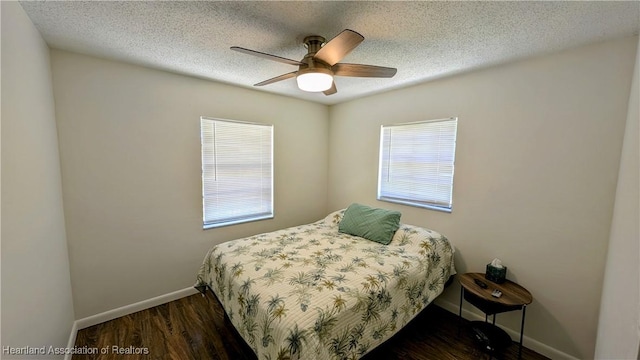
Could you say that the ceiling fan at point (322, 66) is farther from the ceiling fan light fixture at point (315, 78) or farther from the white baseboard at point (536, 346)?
the white baseboard at point (536, 346)

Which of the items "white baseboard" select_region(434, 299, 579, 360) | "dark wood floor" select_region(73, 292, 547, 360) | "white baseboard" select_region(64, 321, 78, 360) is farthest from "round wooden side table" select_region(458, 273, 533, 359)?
"white baseboard" select_region(64, 321, 78, 360)

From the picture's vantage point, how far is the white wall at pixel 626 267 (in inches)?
35.8

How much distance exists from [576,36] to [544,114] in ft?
1.74

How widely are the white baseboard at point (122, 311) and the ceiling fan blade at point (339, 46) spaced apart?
2.71 metres

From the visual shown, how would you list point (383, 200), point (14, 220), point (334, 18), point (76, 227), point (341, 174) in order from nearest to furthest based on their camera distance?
point (14, 220), point (334, 18), point (76, 227), point (383, 200), point (341, 174)

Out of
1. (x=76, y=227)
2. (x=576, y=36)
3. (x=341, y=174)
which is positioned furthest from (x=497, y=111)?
(x=76, y=227)

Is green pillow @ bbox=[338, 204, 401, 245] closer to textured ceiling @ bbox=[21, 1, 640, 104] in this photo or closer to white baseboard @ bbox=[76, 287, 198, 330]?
textured ceiling @ bbox=[21, 1, 640, 104]

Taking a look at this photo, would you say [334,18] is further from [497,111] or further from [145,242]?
[145,242]

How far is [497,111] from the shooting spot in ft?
7.08

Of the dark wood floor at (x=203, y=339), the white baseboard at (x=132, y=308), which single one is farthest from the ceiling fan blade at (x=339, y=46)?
the white baseboard at (x=132, y=308)

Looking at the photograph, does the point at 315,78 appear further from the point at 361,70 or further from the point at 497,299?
the point at 497,299

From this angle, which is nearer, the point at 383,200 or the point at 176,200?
the point at 176,200

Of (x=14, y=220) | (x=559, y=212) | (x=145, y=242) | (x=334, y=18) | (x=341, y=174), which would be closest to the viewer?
(x=14, y=220)

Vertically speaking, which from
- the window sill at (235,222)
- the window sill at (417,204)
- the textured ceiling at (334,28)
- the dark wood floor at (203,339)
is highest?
the textured ceiling at (334,28)
